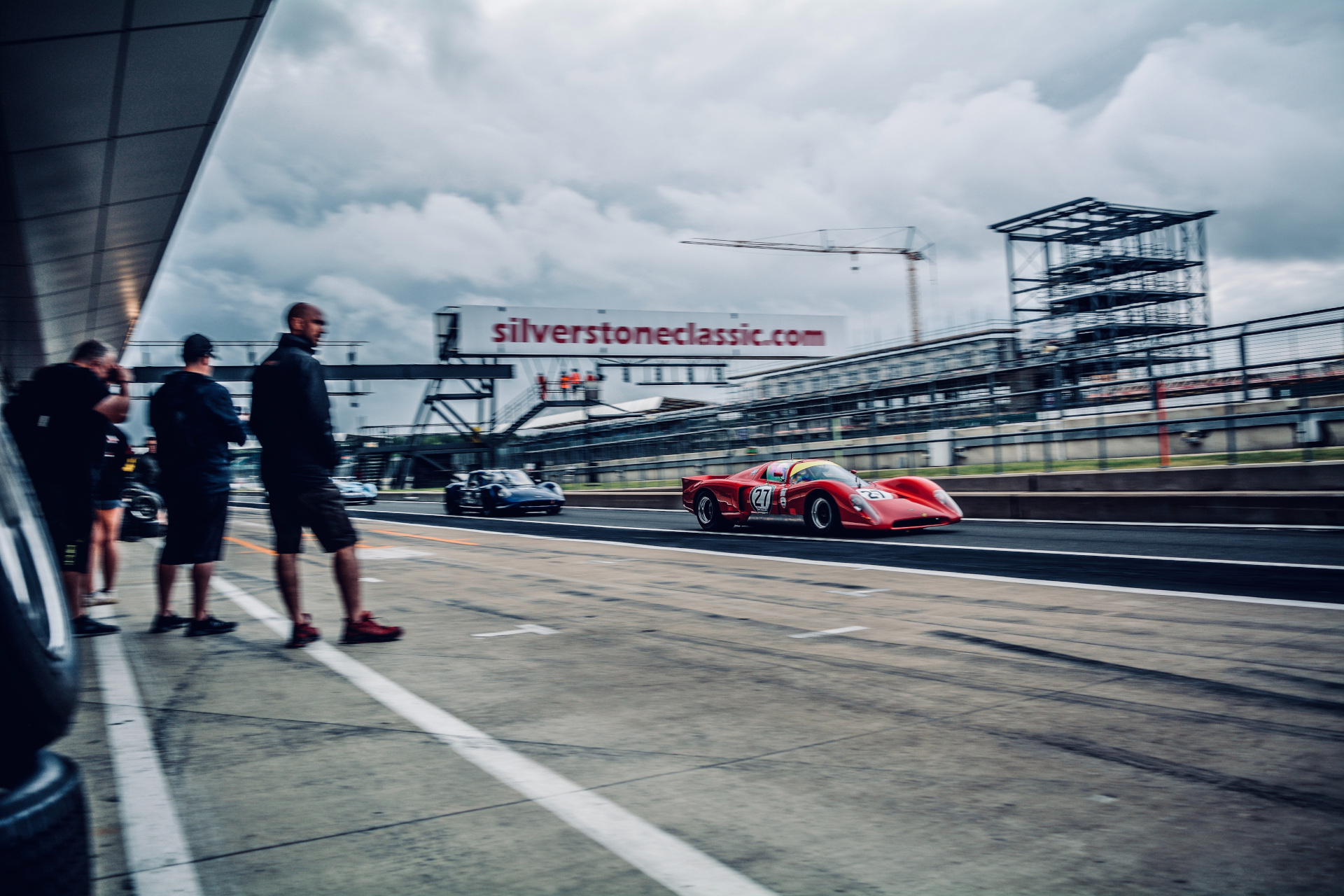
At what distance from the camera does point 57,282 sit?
15.8 metres

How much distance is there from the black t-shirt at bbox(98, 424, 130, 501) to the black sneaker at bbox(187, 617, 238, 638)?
2216mm

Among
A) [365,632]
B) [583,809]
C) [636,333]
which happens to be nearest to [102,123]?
[365,632]

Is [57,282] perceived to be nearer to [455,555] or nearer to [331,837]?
[455,555]

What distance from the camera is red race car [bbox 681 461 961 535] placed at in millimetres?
12234

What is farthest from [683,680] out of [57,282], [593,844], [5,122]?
[57,282]

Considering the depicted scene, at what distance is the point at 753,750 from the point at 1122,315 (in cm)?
5804

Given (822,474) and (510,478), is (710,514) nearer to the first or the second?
(822,474)

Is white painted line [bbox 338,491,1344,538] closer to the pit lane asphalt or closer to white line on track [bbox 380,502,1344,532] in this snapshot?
white line on track [bbox 380,502,1344,532]

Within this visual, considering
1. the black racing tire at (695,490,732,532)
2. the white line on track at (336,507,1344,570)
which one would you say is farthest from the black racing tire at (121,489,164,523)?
the black racing tire at (695,490,732,532)

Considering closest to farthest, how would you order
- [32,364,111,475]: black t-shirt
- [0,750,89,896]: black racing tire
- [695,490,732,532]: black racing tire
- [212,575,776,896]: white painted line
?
1. [0,750,89,896]: black racing tire
2. [212,575,776,896]: white painted line
3. [32,364,111,475]: black t-shirt
4. [695,490,732,532]: black racing tire

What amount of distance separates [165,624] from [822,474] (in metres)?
8.64

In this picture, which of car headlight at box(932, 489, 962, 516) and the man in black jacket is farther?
car headlight at box(932, 489, 962, 516)

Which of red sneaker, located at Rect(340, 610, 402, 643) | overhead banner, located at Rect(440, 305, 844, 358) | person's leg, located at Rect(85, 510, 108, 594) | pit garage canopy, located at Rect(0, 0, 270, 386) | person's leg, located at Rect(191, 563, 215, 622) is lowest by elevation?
red sneaker, located at Rect(340, 610, 402, 643)

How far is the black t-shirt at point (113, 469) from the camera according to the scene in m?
7.67
